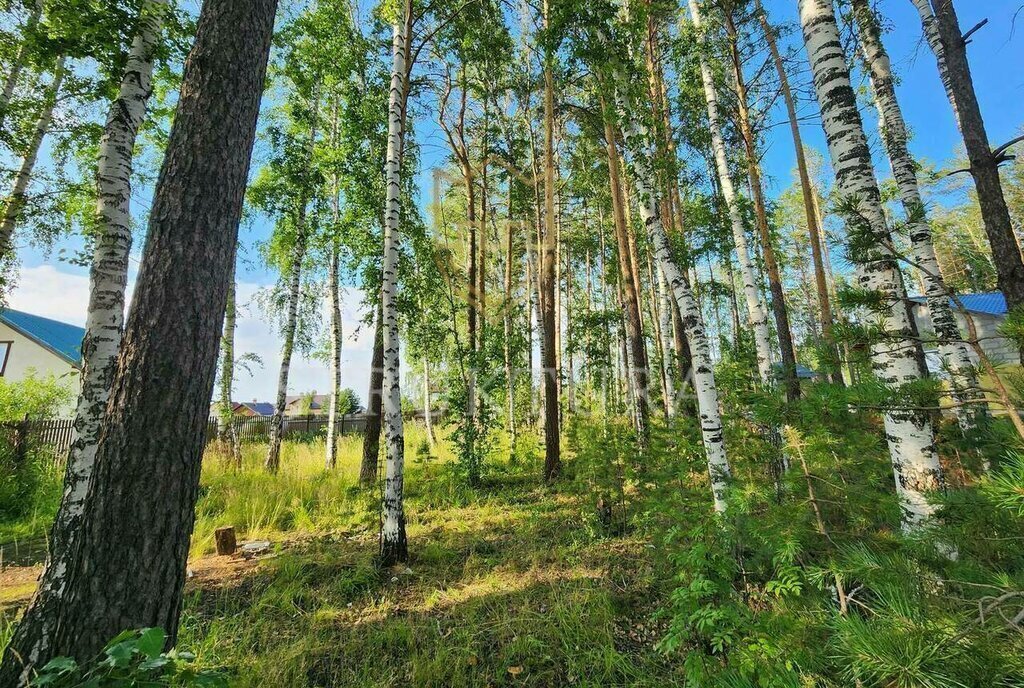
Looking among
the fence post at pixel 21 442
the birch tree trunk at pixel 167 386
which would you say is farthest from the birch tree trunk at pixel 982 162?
the fence post at pixel 21 442

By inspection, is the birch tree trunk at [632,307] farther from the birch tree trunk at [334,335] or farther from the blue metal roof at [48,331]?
the blue metal roof at [48,331]

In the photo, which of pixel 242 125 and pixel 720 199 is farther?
pixel 720 199

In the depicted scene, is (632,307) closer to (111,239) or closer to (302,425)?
(111,239)

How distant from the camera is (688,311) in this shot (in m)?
4.38

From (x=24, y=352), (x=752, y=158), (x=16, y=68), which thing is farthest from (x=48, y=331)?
(x=752, y=158)

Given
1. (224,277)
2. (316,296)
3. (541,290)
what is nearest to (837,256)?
(224,277)

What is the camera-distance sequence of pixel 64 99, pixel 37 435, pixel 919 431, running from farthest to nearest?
pixel 37 435 → pixel 64 99 → pixel 919 431

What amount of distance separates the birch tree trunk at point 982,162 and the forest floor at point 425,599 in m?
4.51

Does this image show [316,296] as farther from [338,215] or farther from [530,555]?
[530,555]

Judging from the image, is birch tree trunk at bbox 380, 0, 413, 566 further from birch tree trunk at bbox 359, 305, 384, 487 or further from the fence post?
the fence post

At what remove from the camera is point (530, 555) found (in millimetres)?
4688

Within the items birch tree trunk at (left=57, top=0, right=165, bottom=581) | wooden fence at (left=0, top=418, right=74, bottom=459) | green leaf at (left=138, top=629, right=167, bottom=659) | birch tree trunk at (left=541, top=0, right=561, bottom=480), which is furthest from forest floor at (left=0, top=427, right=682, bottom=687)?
wooden fence at (left=0, top=418, right=74, bottom=459)

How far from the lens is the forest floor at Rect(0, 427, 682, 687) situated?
9.25 feet

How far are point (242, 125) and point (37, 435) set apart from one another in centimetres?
1071
